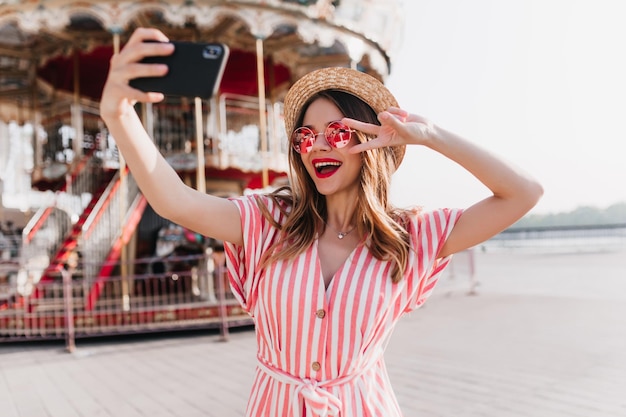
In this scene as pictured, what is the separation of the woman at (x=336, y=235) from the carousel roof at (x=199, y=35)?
767 centimetres

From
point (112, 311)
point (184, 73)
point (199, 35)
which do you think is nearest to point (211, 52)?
point (184, 73)

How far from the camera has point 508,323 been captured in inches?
332

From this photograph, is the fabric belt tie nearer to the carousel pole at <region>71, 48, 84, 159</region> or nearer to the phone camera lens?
the phone camera lens

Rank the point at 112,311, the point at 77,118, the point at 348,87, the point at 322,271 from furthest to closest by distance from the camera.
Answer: the point at 77,118
the point at 112,311
the point at 348,87
the point at 322,271

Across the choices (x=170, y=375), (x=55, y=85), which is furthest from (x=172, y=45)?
(x=55, y=85)

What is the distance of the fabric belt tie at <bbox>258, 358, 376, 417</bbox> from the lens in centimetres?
151

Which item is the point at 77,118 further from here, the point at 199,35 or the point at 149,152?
the point at 149,152

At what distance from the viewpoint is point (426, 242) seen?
66.9 inches

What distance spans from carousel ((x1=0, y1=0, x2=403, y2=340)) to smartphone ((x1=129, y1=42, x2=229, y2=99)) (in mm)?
7135

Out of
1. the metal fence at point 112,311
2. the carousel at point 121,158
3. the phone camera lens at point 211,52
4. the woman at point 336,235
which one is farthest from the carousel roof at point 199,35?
the phone camera lens at point 211,52

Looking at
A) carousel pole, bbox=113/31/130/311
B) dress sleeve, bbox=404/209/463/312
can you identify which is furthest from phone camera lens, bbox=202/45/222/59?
carousel pole, bbox=113/31/130/311

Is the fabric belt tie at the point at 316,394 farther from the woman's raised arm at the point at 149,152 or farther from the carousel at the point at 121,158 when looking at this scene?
the carousel at the point at 121,158

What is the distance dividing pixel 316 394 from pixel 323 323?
7.8 inches

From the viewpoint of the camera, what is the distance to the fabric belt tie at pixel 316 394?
4.96 feet
